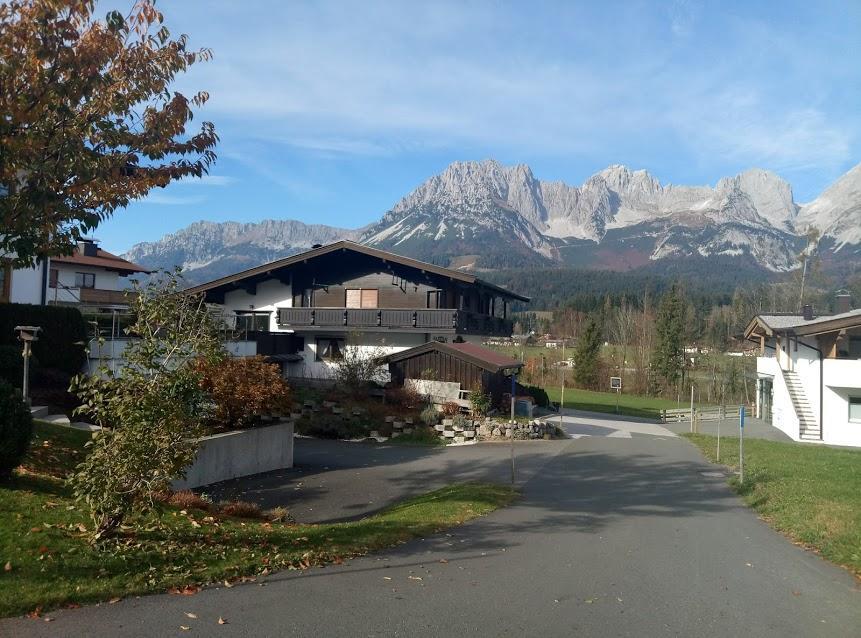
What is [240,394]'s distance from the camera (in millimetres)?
17062

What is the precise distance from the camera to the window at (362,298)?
116 feet

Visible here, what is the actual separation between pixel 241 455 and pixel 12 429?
25.0ft

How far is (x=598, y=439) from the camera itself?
27.6m

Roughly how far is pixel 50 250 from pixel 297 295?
90.2 ft

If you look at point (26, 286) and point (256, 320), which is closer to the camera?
point (26, 286)

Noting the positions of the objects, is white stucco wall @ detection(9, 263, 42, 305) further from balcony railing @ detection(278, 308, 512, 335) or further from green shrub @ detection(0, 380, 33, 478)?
green shrub @ detection(0, 380, 33, 478)

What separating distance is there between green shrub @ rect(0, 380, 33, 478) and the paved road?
3.62m

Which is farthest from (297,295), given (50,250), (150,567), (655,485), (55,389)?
(150,567)

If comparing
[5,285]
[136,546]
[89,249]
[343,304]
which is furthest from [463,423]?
[89,249]

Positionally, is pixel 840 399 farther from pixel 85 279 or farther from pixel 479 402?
pixel 85 279

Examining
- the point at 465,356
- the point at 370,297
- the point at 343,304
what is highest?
the point at 370,297

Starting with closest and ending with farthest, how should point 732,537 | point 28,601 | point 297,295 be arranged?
point 28,601
point 732,537
point 297,295

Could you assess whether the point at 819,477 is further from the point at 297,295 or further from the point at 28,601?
the point at 297,295

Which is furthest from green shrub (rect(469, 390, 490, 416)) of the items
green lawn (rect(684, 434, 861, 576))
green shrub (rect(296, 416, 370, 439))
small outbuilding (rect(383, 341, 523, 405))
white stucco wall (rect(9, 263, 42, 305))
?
white stucco wall (rect(9, 263, 42, 305))
